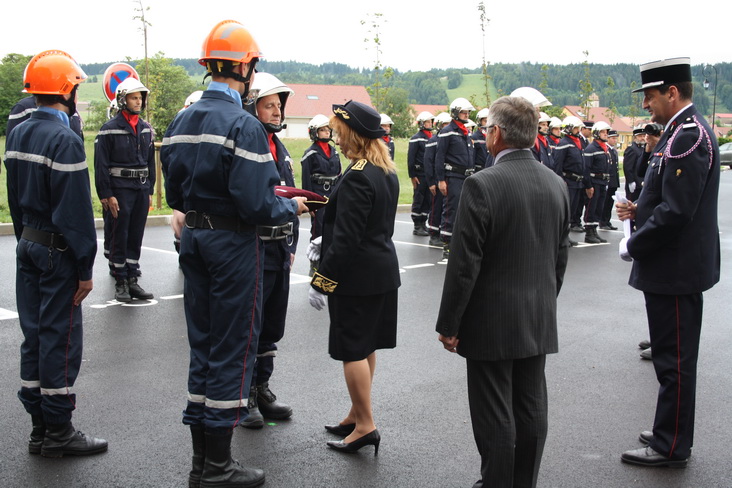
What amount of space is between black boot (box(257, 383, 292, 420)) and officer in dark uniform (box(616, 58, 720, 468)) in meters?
2.09

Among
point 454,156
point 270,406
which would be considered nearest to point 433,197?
point 454,156

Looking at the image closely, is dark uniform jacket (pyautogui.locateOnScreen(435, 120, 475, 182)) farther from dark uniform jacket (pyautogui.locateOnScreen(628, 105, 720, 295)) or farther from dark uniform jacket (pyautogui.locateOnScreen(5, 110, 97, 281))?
dark uniform jacket (pyautogui.locateOnScreen(5, 110, 97, 281))

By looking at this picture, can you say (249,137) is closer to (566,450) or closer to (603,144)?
(566,450)

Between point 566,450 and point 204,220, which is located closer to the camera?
point 204,220

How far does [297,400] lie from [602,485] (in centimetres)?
211

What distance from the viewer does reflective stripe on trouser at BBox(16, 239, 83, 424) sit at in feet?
13.8

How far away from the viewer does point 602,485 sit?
13.3ft

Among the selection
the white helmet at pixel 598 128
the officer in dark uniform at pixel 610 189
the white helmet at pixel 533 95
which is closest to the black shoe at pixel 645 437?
the white helmet at pixel 533 95

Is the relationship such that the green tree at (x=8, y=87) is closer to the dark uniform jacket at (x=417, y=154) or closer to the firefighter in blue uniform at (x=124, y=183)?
the dark uniform jacket at (x=417, y=154)

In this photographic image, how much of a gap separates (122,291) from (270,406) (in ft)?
13.2

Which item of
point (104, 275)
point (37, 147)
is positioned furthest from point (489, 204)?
point (104, 275)

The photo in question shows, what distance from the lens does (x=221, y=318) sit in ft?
12.8

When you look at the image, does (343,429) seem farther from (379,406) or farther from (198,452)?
(198,452)

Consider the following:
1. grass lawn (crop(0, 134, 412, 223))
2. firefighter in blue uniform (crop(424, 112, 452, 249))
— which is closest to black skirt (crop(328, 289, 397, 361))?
grass lawn (crop(0, 134, 412, 223))
